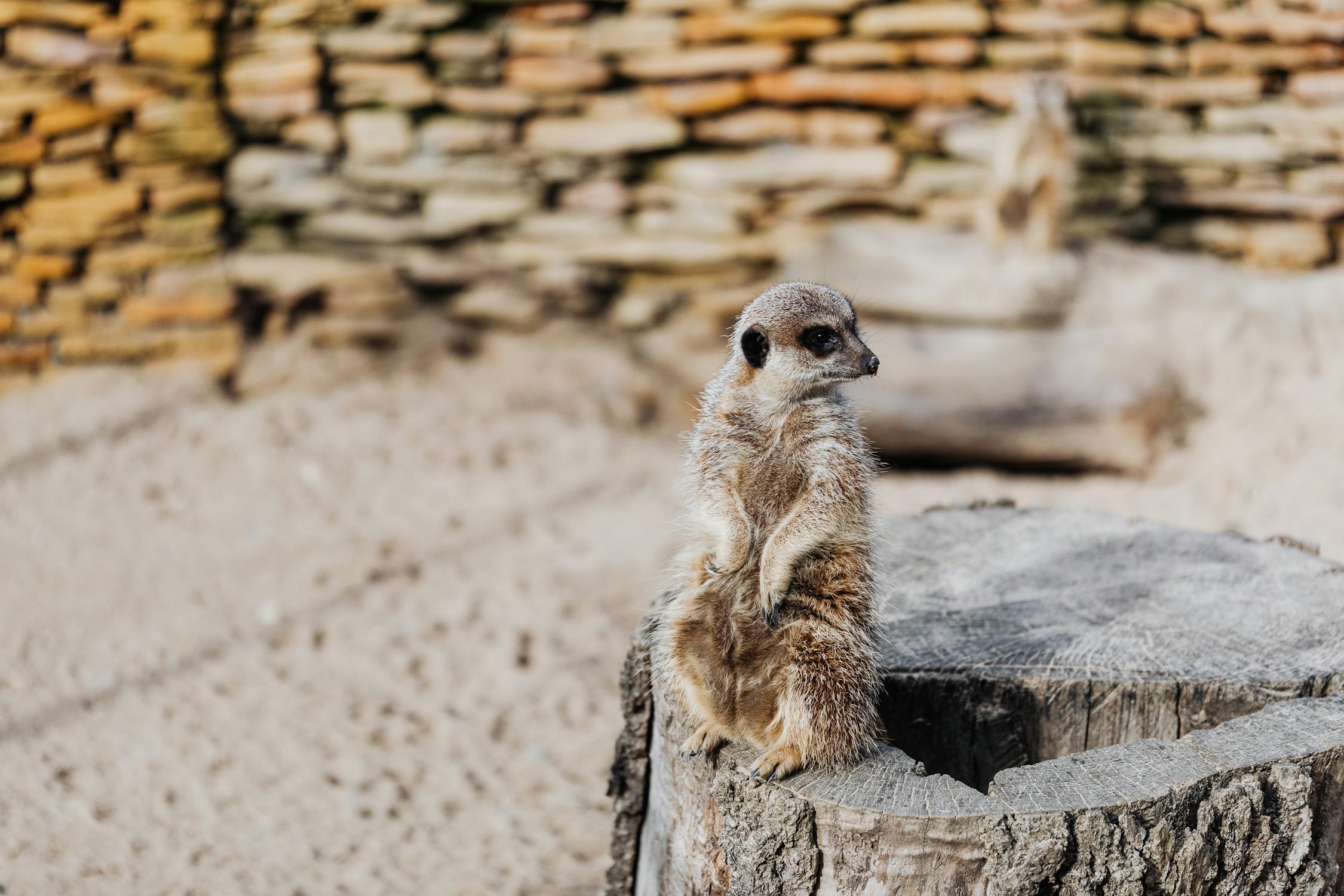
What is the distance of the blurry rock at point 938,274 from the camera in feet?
16.0

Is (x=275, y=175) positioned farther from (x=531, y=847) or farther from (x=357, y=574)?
(x=531, y=847)

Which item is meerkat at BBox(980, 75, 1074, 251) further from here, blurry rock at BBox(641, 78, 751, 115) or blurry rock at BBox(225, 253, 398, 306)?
blurry rock at BBox(225, 253, 398, 306)

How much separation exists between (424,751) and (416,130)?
9.95ft

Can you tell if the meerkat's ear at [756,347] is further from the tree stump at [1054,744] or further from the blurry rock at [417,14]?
the blurry rock at [417,14]

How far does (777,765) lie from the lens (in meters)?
1.73

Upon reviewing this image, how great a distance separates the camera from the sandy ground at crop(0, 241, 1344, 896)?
9.64ft

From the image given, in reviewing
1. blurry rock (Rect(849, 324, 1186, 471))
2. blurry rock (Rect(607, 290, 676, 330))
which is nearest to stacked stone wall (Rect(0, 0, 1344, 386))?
blurry rock (Rect(607, 290, 676, 330))

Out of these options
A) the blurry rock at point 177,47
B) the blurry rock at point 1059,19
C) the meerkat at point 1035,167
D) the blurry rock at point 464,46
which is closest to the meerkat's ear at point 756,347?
the meerkat at point 1035,167

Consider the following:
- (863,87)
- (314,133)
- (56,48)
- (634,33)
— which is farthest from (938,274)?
(56,48)

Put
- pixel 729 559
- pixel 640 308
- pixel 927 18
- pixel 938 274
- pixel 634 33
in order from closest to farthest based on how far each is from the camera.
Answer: pixel 729 559
pixel 938 274
pixel 927 18
pixel 634 33
pixel 640 308

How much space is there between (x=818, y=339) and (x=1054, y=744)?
84 cm

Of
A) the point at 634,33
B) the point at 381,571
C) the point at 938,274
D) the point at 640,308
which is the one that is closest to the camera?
the point at 381,571

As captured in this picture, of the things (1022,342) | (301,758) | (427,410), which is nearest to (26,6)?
(427,410)

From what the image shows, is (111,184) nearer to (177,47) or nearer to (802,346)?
(177,47)
